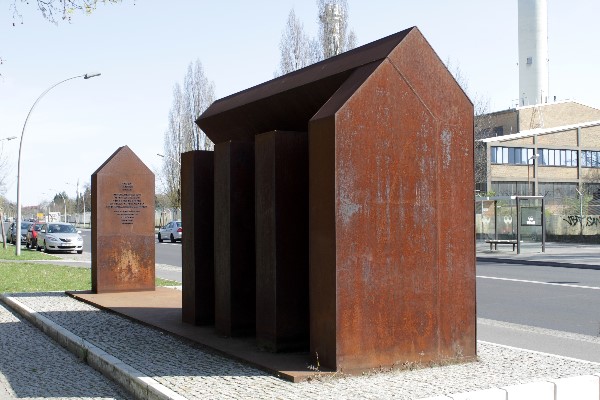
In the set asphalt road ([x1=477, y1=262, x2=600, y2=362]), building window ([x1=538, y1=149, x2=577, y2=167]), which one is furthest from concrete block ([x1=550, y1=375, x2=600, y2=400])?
building window ([x1=538, y1=149, x2=577, y2=167])

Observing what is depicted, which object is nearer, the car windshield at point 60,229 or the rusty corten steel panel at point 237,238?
the rusty corten steel panel at point 237,238

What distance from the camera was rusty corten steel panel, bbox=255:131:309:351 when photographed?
23.7 feet

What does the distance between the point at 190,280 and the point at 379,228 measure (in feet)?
12.3

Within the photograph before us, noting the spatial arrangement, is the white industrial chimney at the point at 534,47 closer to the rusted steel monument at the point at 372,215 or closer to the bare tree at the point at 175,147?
the bare tree at the point at 175,147

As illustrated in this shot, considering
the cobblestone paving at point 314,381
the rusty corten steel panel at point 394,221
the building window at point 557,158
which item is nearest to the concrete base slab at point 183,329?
the cobblestone paving at point 314,381

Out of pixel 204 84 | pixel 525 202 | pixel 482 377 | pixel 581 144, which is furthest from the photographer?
pixel 581 144

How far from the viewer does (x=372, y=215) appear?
6.55 m

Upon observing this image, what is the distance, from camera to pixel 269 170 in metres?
7.33

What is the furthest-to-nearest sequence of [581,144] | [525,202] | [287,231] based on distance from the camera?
[581,144], [525,202], [287,231]

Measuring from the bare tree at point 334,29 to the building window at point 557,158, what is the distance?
85.0 feet

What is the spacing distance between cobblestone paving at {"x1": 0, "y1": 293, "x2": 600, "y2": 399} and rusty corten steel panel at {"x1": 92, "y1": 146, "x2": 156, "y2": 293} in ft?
17.0

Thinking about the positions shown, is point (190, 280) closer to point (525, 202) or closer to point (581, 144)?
point (525, 202)

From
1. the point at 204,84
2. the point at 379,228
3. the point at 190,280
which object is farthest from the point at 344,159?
the point at 204,84

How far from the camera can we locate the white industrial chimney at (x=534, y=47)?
6781 cm
